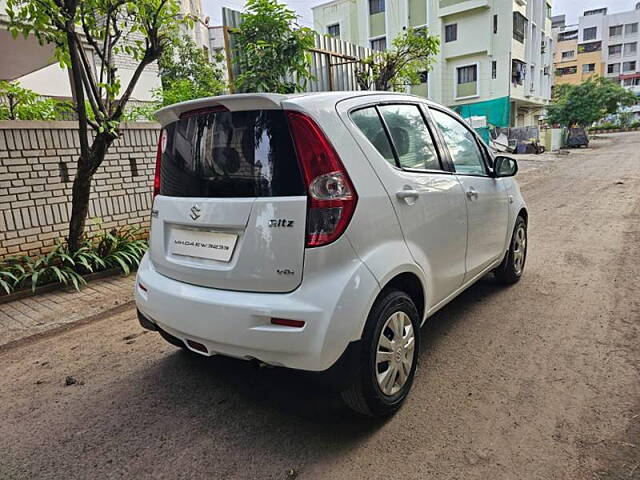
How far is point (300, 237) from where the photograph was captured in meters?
2.04

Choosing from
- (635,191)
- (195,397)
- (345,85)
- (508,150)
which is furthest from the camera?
(508,150)

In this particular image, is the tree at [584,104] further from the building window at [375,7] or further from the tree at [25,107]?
the tree at [25,107]

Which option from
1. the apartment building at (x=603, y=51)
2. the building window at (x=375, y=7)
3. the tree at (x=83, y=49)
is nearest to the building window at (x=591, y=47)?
the apartment building at (x=603, y=51)

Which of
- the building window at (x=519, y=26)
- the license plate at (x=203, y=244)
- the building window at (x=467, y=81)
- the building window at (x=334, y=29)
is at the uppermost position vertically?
the building window at (x=334, y=29)

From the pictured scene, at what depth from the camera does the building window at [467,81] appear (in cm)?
2956

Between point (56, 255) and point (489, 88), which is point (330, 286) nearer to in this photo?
point (56, 255)

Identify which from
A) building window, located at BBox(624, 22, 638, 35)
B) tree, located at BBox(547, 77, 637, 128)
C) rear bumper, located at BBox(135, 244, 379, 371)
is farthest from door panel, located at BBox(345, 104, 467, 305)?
building window, located at BBox(624, 22, 638, 35)

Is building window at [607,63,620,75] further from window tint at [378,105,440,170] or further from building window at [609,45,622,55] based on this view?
window tint at [378,105,440,170]

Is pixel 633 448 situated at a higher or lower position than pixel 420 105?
lower

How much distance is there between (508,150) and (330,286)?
85.6 feet

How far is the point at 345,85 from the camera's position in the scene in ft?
29.9

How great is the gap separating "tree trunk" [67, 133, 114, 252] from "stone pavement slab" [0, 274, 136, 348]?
66cm

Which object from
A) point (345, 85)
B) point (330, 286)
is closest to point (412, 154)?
point (330, 286)

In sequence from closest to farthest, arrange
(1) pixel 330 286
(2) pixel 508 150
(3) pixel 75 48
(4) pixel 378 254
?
(1) pixel 330 286 → (4) pixel 378 254 → (3) pixel 75 48 → (2) pixel 508 150
